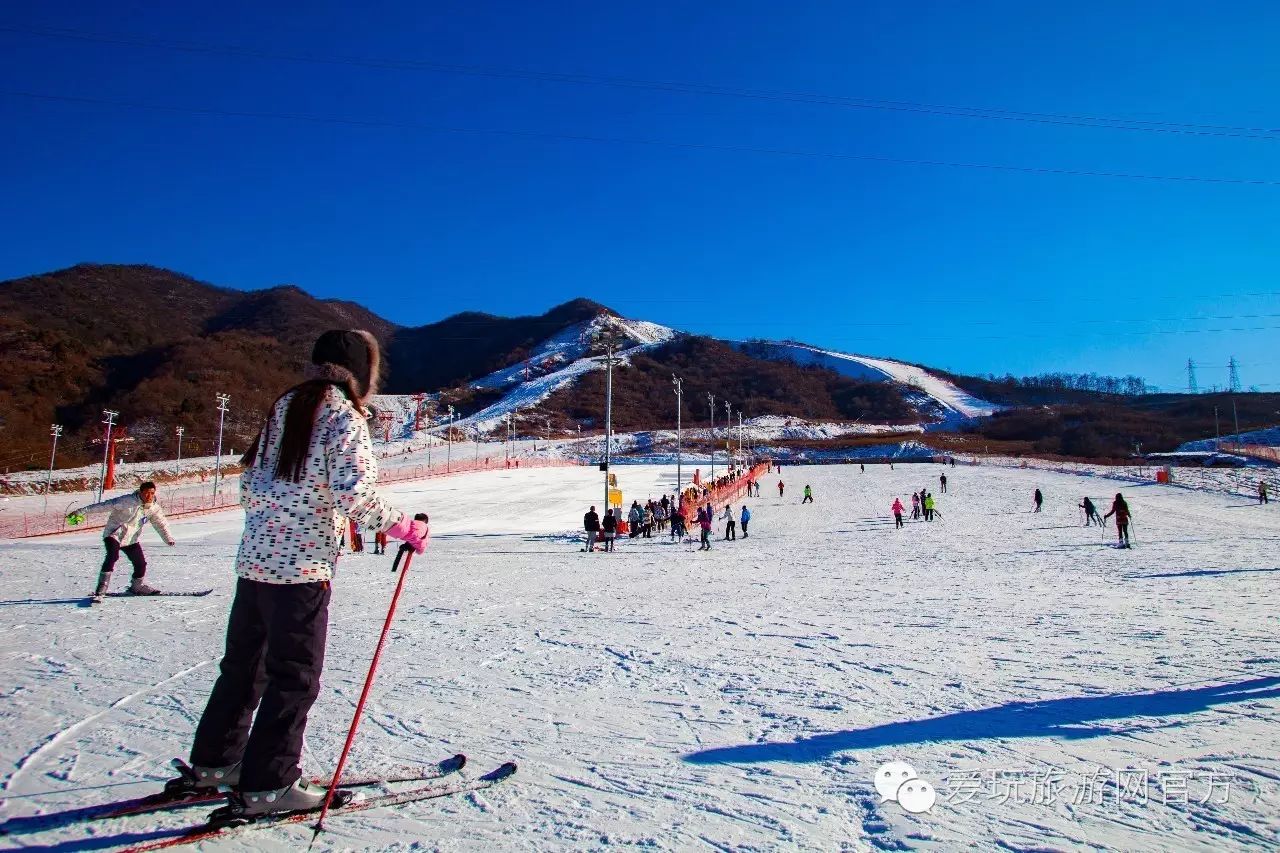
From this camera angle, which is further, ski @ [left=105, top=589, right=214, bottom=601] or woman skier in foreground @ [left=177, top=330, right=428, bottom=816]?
ski @ [left=105, top=589, right=214, bottom=601]

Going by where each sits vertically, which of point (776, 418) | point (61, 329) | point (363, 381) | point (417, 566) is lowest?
point (417, 566)

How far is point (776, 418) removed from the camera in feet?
511

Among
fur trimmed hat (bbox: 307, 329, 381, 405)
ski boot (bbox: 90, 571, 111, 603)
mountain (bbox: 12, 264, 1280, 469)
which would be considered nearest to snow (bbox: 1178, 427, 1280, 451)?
mountain (bbox: 12, 264, 1280, 469)

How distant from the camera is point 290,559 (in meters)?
2.46

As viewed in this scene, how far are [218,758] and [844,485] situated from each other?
145 feet

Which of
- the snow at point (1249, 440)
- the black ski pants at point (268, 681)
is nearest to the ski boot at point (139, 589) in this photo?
the black ski pants at point (268, 681)

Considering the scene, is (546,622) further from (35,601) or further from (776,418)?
(776,418)

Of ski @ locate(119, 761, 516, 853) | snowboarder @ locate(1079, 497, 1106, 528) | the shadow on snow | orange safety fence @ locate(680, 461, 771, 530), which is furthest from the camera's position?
orange safety fence @ locate(680, 461, 771, 530)

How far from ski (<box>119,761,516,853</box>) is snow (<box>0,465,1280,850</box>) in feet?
0.20

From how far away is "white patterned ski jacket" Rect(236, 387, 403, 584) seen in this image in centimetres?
244

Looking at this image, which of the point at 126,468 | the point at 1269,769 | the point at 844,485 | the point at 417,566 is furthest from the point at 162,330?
the point at 1269,769

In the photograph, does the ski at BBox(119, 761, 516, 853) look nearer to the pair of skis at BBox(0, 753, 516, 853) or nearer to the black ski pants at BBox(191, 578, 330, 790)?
the pair of skis at BBox(0, 753, 516, 853)

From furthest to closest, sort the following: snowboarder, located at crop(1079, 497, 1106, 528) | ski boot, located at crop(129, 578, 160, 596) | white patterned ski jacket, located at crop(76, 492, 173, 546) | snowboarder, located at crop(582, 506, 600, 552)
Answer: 1. snowboarder, located at crop(1079, 497, 1106, 528)
2. snowboarder, located at crop(582, 506, 600, 552)
3. ski boot, located at crop(129, 578, 160, 596)
4. white patterned ski jacket, located at crop(76, 492, 173, 546)

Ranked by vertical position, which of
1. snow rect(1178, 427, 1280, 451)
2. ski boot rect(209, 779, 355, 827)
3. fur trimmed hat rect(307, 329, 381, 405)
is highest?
snow rect(1178, 427, 1280, 451)
